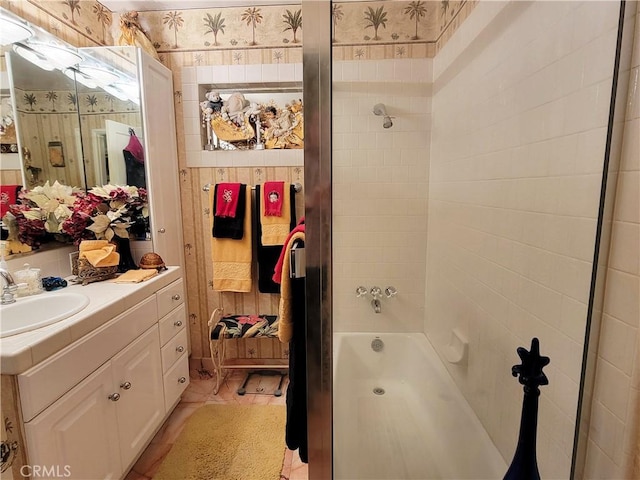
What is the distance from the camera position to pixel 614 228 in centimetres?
64

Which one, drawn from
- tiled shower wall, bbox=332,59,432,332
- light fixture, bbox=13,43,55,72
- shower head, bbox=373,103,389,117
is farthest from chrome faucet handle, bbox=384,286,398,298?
light fixture, bbox=13,43,55,72

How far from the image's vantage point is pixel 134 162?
1.75 metres

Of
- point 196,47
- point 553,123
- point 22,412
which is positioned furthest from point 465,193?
point 196,47

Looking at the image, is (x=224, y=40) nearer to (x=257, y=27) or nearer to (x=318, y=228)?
(x=257, y=27)

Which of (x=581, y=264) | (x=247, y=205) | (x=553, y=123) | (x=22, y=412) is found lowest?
(x=22, y=412)

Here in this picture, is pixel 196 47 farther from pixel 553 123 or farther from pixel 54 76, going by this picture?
pixel 553 123

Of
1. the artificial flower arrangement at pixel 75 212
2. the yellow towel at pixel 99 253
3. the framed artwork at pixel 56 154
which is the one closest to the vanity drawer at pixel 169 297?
the yellow towel at pixel 99 253

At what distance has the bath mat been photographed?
4.43 feet

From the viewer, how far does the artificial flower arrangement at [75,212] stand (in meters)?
→ 1.32

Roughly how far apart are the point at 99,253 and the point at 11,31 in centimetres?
100

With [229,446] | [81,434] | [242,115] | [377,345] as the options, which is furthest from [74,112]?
[377,345]

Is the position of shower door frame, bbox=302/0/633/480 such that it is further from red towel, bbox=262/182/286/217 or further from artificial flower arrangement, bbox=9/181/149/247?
artificial flower arrangement, bbox=9/181/149/247

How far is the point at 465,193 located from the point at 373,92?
0.75 metres

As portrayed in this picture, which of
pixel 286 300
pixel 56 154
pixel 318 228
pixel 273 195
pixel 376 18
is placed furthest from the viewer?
pixel 273 195
